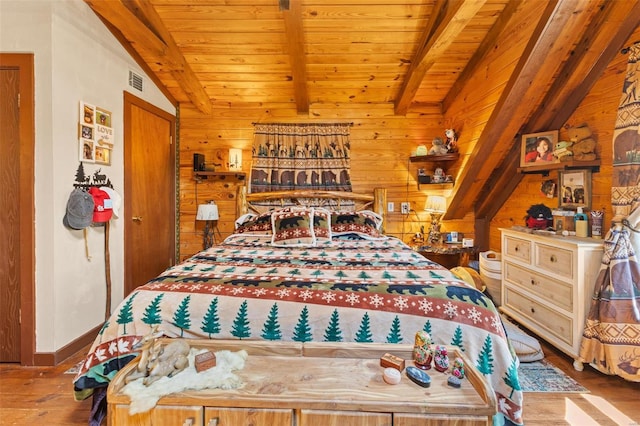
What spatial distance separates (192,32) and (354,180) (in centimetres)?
230

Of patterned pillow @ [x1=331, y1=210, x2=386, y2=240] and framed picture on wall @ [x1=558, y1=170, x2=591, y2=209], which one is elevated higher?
framed picture on wall @ [x1=558, y1=170, x2=591, y2=209]

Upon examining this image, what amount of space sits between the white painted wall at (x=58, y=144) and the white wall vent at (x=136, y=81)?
1.52 feet

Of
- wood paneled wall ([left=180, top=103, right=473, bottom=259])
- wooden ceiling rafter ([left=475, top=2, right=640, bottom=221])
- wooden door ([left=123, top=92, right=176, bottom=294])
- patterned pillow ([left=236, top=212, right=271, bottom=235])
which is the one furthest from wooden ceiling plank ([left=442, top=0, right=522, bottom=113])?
wooden door ([left=123, top=92, right=176, bottom=294])

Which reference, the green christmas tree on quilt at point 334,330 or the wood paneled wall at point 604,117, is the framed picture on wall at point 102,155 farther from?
the wood paneled wall at point 604,117

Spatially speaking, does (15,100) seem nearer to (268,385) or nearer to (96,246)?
(96,246)

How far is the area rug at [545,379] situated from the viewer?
188cm

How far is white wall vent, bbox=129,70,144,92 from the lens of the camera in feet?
10.1

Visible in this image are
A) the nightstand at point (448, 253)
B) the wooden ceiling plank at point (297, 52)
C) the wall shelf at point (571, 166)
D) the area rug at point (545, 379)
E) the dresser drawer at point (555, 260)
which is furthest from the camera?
the nightstand at point (448, 253)

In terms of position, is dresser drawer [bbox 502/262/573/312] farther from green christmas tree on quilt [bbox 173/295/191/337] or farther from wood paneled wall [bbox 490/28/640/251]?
green christmas tree on quilt [bbox 173/295/191/337]

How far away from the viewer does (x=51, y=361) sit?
7.06ft

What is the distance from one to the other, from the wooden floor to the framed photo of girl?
162 cm

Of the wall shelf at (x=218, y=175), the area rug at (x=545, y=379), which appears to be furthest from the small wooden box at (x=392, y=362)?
the wall shelf at (x=218, y=175)

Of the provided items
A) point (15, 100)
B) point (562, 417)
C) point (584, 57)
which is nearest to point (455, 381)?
point (562, 417)

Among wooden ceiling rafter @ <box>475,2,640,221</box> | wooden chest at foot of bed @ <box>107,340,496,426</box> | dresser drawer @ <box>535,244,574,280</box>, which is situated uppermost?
wooden ceiling rafter @ <box>475,2,640,221</box>
